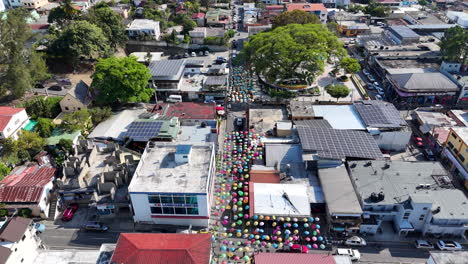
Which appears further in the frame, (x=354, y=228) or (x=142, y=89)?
(x=142, y=89)

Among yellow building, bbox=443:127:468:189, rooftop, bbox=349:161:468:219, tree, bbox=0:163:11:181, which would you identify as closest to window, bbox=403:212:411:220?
rooftop, bbox=349:161:468:219

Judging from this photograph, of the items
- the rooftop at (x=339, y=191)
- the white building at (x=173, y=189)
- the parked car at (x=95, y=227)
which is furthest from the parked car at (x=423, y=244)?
the parked car at (x=95, y=227)

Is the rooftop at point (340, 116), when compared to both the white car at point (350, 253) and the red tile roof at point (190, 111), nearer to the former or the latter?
the red tile roof at point (190, 111)

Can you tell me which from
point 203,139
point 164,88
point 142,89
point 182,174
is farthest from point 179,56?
point 182,174

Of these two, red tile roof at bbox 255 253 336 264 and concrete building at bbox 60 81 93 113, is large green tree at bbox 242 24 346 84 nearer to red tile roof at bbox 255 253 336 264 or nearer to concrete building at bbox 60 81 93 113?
concrete building at bbox 60 81 93 113

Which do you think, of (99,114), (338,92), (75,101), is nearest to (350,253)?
(338,92)

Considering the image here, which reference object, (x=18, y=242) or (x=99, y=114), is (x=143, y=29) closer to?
(x=99, y=114)

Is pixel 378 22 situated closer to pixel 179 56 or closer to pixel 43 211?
pixel 179 56
